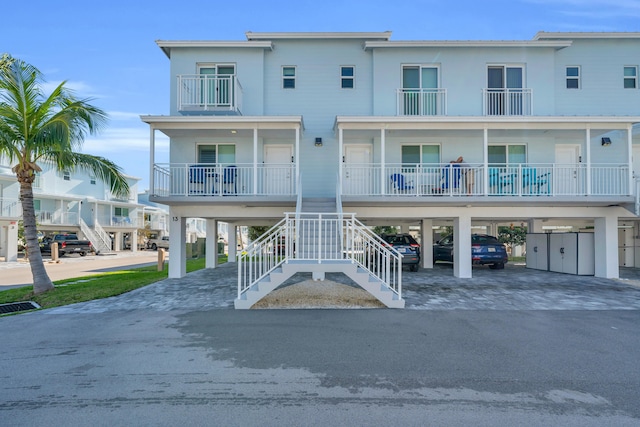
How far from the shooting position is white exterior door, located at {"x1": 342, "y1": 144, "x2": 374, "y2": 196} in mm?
13305

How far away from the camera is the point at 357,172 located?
1405 centimetres

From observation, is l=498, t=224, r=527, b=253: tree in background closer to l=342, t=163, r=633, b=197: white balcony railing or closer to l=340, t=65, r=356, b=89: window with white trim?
l=342, t=163, r=633, b=197: white balcony railing

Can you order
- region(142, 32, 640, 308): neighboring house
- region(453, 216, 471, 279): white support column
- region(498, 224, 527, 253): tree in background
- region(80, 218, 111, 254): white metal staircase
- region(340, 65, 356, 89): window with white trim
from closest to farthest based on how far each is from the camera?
region(142, 32, 640, 308): neighboring house, region(453, 216, 471, 279): white support column, region(340, 65, 356, 89): window with white trim, region(498, 224, 527, 253): tree in background, region(80, 218, 111, 254): white metal staircase

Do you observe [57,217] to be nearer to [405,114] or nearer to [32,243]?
[32,243]

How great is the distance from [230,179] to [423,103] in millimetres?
8031

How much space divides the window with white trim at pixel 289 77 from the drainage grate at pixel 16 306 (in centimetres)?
Result: 1097

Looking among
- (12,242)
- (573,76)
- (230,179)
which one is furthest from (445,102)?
(12,242)

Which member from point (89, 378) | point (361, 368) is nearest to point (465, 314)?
point (361, 368)

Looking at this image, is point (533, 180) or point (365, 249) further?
point (533, 180)

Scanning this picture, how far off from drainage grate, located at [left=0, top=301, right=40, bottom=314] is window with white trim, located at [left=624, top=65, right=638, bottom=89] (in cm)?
2164

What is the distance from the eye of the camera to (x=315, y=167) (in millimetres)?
14547

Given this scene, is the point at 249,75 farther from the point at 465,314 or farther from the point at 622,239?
the point at 622,239

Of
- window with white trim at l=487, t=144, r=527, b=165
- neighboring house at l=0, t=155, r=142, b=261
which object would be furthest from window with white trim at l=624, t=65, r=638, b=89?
neighboring house at l=0, t=155, r=142, b=261

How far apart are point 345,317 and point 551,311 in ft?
15.1
